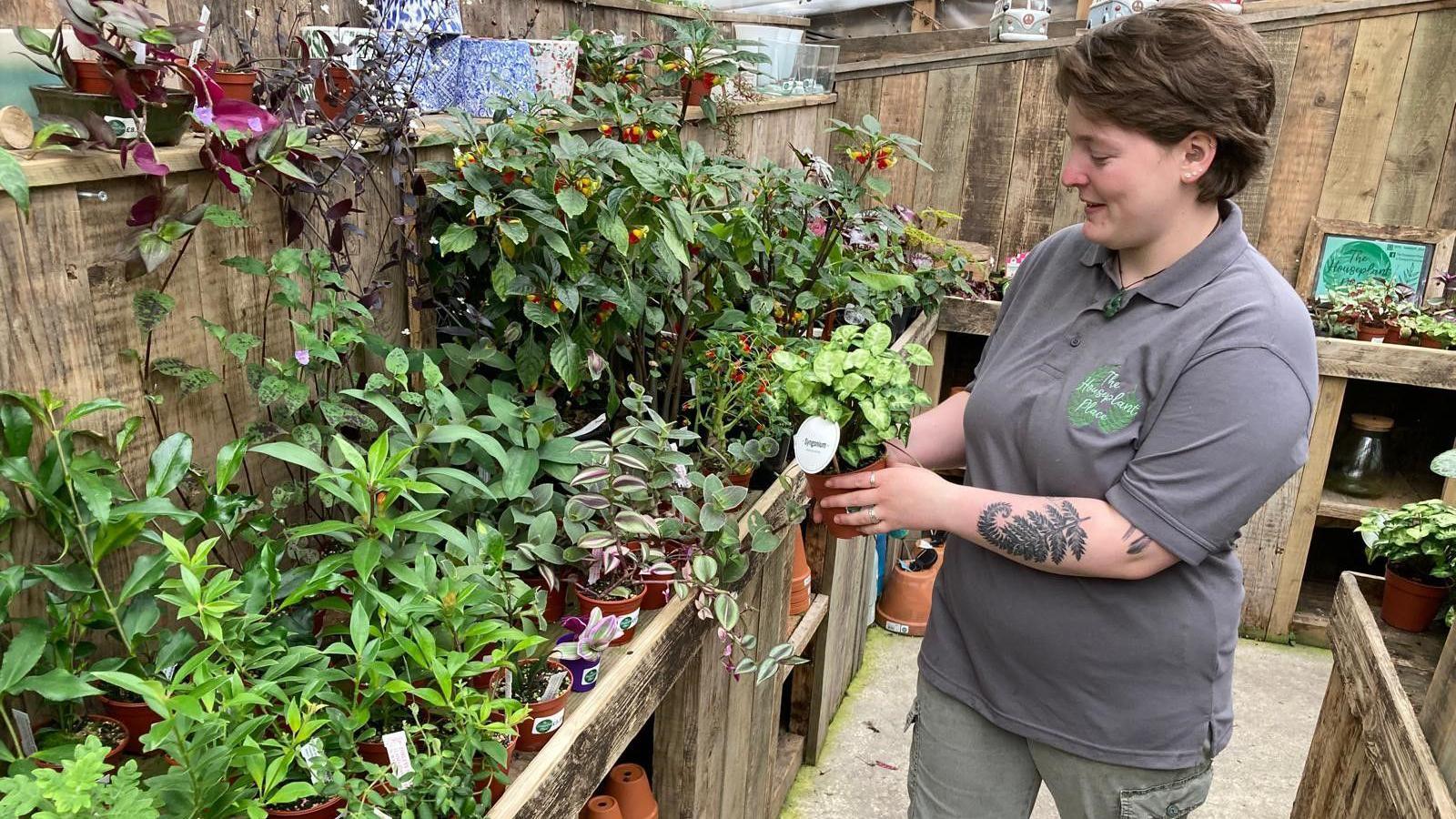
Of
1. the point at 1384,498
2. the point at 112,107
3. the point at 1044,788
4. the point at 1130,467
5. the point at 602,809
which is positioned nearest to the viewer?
the point at 112,107

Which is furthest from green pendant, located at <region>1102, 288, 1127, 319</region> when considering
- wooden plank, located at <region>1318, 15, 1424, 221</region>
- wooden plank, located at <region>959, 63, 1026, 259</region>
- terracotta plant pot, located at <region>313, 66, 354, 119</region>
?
wooden plank, located at <region>1318, 15, 1424, 221</region>

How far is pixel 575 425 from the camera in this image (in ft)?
5.65

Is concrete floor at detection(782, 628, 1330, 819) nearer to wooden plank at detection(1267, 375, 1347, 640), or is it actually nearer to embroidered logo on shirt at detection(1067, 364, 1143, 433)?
wooden plank at detection(1267, 375, 1347, 640)

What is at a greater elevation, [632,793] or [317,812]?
[317,812]

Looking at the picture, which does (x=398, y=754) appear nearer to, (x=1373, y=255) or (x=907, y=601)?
(x=907, y=601)

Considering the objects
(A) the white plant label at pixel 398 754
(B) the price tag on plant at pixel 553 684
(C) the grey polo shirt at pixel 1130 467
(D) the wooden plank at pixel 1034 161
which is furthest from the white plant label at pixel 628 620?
(D) the wooden plank at pixel 1034 161

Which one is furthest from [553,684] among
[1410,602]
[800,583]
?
[1410,602]

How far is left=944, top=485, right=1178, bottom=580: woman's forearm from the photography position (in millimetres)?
1292

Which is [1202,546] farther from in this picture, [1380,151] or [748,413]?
[1380,151]

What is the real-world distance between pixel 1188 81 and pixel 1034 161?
2.57 meters

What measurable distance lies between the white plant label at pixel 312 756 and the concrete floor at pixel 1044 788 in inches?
74.3

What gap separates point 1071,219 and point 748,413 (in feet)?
8.06

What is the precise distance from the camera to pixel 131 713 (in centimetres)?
102

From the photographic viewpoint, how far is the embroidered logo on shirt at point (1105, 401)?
1313 mm
